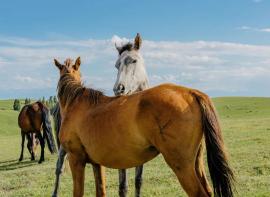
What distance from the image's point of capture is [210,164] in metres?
4.62

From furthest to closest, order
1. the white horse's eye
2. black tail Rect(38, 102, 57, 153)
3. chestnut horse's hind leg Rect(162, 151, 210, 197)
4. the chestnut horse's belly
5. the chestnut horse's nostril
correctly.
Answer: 1. black tail Rect(38, 102, 57, 153)
2. the white horse's eye
3. the chestnut horse's nostril
4. the chestnut horse's belly
5. chestnut horse's hind leg Rect(162, 151, 210, 197)

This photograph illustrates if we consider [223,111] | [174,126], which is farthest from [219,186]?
[223,111]

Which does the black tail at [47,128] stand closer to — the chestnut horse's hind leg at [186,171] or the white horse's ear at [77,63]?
the white horse's ear at [77,63]

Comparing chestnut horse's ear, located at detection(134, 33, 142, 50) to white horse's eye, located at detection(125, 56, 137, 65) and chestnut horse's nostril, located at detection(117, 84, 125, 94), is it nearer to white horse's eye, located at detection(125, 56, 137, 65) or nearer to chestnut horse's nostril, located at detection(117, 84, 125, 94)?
white horse's eye, located at detection(125, 56, 137, 65)

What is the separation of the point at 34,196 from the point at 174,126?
5.55 metres

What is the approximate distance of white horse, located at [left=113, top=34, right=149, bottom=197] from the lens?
21.0 feet

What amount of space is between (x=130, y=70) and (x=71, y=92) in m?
1.25

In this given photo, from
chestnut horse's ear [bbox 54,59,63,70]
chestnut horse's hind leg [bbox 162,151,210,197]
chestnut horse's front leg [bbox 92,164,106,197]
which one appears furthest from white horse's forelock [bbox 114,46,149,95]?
chestnut horse's hind leg [bbox 162,151,210,197]

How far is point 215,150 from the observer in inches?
178

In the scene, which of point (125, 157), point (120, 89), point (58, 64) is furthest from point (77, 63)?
point (125, 157)

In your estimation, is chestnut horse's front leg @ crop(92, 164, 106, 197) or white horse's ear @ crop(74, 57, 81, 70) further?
white horse's ear @ crop(74, 57, 81, 70)

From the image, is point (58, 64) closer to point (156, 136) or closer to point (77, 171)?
point (77, 171)

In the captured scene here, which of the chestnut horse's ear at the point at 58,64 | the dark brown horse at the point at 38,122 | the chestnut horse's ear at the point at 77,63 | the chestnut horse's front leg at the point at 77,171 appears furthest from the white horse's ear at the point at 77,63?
the dark brown horse at the point at 38,122

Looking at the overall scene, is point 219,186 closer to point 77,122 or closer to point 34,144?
point 77,122
